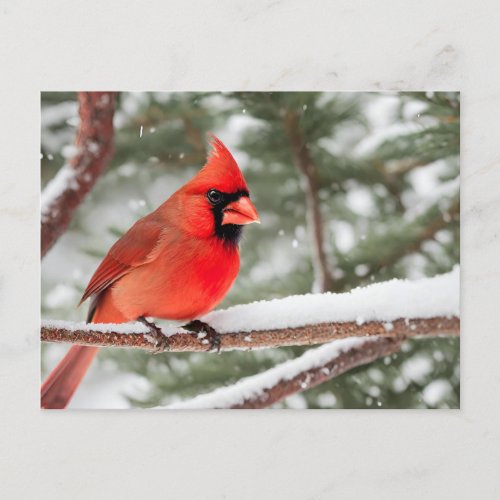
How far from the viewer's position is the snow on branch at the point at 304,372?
8.39ft

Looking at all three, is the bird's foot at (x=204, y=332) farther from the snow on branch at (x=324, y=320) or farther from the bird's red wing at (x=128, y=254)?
the bird's red wing at (x=128, y=254)

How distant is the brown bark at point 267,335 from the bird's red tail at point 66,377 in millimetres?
41

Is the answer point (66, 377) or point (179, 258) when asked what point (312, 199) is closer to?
point (179, 258)

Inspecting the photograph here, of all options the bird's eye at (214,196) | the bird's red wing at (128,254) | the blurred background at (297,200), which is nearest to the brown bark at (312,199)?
the blurred background at (297,200)

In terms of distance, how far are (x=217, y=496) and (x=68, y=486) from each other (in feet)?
1.30

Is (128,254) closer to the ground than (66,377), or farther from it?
farther from it

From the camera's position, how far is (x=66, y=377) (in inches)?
100

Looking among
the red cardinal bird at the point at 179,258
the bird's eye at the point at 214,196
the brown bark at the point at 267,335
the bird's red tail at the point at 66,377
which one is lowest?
the bird's red tail at the point at 66,377

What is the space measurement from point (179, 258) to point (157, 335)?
0.68ft

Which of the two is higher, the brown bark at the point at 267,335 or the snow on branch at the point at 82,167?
the snow on branch at the point at 82,167

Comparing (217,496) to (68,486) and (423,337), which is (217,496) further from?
(423,337)

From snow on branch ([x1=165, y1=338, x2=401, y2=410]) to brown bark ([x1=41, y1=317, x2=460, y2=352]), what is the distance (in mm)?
30
